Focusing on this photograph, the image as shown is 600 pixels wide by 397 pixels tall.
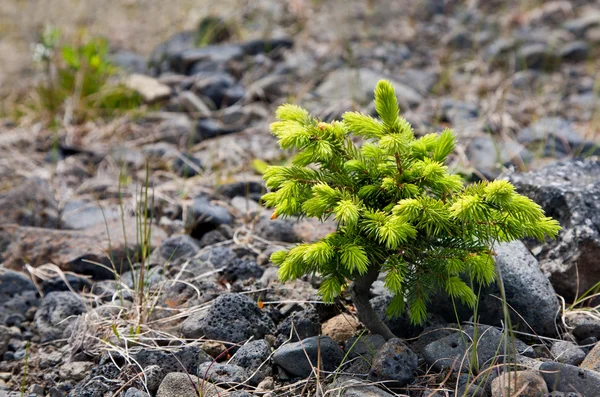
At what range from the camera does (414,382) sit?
255cm

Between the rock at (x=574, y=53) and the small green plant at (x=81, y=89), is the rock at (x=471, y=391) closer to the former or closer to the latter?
the small green plant at (x=81, y=89)

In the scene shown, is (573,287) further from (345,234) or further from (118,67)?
(118,67)

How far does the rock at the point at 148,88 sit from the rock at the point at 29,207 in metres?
1.90

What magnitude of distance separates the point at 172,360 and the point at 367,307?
827 millimetres

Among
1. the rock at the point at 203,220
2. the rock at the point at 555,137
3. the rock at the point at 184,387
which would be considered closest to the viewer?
the rock at the point at 184,387

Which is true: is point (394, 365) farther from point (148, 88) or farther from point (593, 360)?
point (148, 88)

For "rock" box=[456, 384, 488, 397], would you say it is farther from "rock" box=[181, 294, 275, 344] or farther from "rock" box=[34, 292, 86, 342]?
"rock" box=[34, 292, 86, 342]

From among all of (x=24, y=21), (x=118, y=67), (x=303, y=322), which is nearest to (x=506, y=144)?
(x=303, y=322)

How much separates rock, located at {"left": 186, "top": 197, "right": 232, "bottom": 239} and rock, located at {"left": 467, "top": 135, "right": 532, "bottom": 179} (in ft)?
5.55

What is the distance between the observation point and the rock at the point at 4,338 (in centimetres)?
320

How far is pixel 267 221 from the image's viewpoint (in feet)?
13.0

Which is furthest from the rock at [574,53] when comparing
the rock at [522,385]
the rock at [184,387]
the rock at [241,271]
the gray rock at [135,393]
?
the gray rock at [135,393]

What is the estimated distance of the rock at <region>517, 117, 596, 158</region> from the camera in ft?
16.3

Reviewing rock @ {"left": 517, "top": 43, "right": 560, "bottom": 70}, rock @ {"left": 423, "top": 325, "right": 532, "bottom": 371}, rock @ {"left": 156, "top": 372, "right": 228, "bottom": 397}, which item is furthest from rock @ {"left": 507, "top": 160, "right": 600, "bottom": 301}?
rock @ {"left": 517, "top": 43, "right": 560, "bottom": 70}
